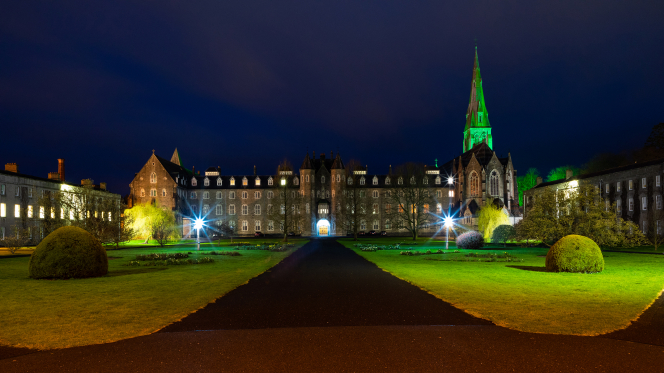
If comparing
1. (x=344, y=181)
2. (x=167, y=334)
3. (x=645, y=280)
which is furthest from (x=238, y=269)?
(x=344, y=181)

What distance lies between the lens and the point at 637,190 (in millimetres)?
65938

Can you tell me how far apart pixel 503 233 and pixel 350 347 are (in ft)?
178

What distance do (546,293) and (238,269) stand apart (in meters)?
17.3

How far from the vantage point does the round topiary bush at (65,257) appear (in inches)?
882

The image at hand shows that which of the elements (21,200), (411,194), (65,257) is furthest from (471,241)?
(21,200)

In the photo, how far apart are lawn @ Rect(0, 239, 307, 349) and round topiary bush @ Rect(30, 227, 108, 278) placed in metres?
0.66

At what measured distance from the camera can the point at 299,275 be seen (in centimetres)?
2462

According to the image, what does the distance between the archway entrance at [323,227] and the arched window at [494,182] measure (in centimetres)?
3602

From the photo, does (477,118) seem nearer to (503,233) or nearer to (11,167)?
(503,233)

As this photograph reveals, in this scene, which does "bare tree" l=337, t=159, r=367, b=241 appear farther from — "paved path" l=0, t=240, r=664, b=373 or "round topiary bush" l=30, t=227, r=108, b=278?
"paved path" l=0, t=240, r=664, b=373

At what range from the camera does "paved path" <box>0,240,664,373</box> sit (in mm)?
9102

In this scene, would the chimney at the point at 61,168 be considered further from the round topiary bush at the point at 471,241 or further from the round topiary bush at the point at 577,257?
the round topiary bush at the point at 577,257

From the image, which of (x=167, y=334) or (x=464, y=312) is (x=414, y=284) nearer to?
(x=464, y=312)

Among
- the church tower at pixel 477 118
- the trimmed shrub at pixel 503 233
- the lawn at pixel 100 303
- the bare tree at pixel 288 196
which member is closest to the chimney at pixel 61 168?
the bare tree at pixel 288 196
